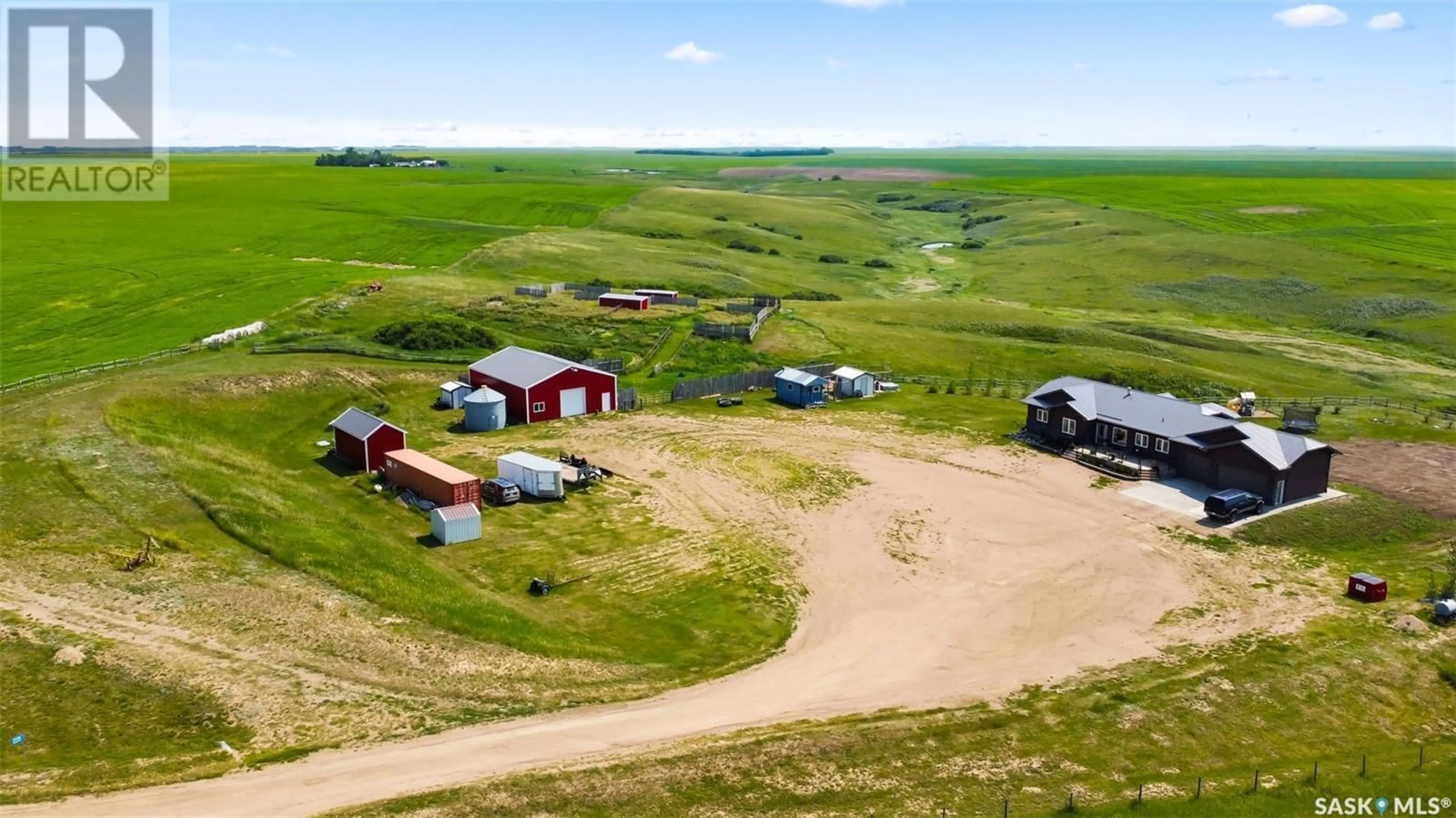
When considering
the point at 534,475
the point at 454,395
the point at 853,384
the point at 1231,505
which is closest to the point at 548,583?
the point at 534,475

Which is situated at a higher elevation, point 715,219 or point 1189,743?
point 715,219

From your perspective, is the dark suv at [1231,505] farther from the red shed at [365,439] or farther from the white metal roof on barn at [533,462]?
the red shed at [365,439]

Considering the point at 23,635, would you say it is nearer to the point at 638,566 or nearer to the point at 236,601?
the point at 236,601

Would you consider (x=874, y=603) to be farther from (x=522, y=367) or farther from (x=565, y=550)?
(x=522, y=367)

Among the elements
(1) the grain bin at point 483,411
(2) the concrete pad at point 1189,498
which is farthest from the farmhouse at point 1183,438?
(1) the grain bin at point 483,411

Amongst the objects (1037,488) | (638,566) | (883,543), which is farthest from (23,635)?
(1037,488)

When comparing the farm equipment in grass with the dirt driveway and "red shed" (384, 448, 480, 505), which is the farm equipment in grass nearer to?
"red shed" (384, 448, 480, 505)
